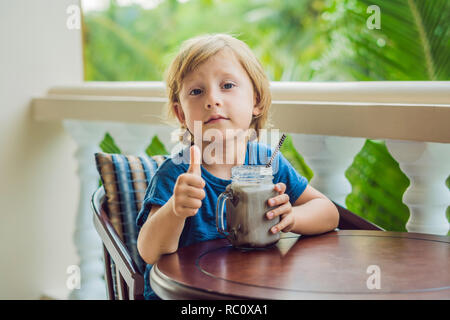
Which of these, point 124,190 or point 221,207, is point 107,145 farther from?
point 221,207

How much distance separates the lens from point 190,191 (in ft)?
3.40

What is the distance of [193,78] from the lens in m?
1.26

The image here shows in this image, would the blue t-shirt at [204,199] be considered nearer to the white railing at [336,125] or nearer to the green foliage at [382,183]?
the white railing at [336,125]

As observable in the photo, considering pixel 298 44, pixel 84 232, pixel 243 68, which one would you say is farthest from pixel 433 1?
pixel 298 44

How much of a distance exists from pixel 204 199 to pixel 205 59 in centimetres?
33

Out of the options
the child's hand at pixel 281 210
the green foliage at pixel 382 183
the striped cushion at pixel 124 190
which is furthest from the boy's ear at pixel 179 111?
the green foliage at pixel 382 183

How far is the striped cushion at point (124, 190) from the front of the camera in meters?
1.56

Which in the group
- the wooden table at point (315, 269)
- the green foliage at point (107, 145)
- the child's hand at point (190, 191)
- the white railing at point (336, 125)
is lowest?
the wooden table at point (315, 269)

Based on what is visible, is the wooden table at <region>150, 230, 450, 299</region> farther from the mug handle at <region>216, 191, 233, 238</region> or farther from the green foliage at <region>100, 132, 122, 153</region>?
the green foliage at <region>100, 132, 122, 153</region>

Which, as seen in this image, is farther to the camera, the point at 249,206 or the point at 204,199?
the point at 204,199

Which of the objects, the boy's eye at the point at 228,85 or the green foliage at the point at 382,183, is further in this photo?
the green foliage at the point at 382,183

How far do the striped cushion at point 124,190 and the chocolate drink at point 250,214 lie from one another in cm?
57

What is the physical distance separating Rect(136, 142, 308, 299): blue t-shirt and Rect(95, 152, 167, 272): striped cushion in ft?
0.90

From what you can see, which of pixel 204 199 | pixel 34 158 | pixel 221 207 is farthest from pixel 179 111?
pixel 34 158
